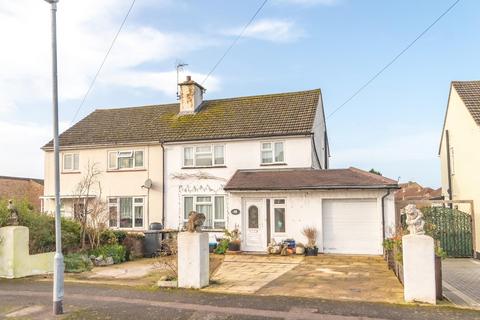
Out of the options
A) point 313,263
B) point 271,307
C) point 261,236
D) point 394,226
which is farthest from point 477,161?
point 271,307

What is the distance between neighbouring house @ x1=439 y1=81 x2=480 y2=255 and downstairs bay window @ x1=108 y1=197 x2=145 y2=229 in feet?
51.5

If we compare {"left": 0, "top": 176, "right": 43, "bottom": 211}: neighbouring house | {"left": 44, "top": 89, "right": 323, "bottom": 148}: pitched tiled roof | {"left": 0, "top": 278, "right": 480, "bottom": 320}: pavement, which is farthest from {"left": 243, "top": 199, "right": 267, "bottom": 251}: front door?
{"left": 0, "top": 176, "right": 43, "bottom": 211}: neighbouring house

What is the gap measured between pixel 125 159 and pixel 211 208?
5.89 m

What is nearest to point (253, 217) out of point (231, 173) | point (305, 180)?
point (231, 173)

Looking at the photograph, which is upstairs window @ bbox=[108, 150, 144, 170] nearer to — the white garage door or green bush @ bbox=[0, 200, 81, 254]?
green bush @ bbox=[0, 200, 81, 254]

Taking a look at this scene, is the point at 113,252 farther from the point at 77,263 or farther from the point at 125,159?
the point at 125,159

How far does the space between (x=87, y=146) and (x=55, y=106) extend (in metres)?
14.9

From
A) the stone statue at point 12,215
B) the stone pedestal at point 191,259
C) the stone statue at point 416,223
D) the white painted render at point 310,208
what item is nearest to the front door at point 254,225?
the white painted render at point 310,208

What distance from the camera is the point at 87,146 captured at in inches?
931

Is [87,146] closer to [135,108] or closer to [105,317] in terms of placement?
[135,108]

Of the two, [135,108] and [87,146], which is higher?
[135,108]

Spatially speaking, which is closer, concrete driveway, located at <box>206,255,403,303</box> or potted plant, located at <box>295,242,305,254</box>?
concrete driveway, located at <box>206,255,403,303</box>

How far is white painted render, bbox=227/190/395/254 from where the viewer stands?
57.4 feet

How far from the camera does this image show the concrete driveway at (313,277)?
10750mm
